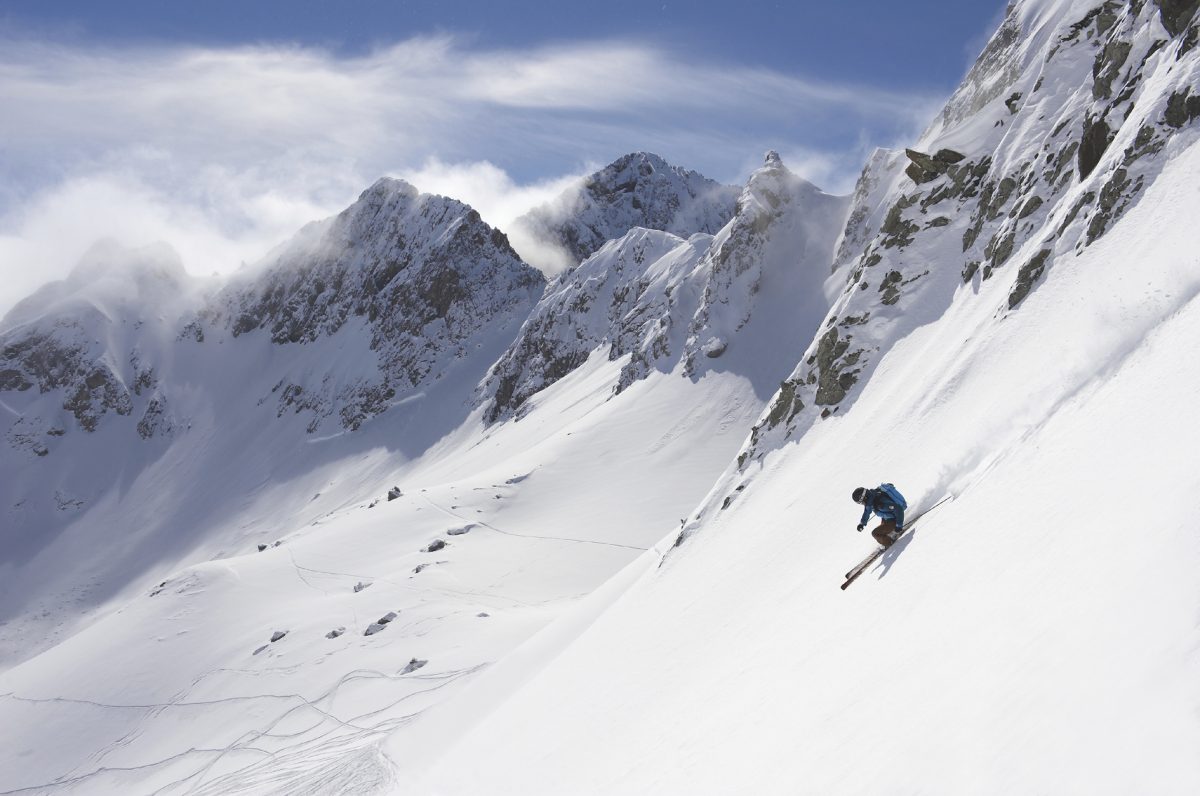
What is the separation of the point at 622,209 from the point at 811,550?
16256cm

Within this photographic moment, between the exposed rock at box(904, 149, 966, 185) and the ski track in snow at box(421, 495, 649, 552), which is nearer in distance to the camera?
the exposed rock at box(904, 149, 966, 185)

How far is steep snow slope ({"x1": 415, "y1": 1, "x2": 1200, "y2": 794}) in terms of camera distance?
6.00 m

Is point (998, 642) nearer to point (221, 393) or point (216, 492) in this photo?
point (216, 492)

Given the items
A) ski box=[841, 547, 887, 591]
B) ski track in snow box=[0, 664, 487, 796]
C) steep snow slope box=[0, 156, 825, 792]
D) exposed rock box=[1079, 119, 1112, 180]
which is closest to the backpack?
ski box=[841, 547, 887, 591]

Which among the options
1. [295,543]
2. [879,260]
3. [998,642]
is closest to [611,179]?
[295,543]

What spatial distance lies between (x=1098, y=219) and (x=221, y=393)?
16103 centimetres

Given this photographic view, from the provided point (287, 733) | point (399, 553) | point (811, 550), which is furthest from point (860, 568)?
point (399, 553)

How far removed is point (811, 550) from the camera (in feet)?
59.0

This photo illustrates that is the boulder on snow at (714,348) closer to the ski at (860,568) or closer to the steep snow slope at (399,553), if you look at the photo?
the steep snow slope at (399,553)

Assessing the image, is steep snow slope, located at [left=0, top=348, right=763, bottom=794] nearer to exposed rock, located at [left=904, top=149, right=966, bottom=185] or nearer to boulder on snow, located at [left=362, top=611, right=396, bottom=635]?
boulder on snow, located at [left=362, top=611, right=396, bottom=635]

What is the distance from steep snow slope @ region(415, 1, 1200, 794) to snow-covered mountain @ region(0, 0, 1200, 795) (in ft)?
0.20

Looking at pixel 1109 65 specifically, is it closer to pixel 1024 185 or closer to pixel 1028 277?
pixel 1024 185

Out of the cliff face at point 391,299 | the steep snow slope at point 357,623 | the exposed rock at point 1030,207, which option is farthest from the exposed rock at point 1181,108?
the cliff face at point 391,299

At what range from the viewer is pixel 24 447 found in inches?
5955
